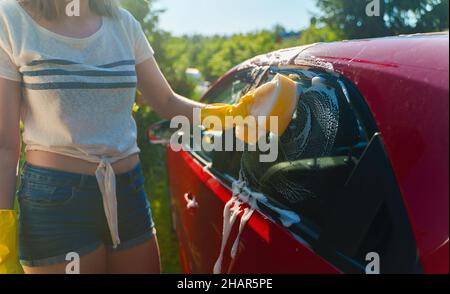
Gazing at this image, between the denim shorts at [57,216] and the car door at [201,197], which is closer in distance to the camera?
the denim shorts at [57,216]

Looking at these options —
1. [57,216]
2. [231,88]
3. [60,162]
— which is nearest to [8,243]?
[57,216]

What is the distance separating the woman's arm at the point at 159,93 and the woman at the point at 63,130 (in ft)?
0.77

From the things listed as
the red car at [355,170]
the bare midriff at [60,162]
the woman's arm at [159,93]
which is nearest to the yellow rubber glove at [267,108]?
the red car at [355,170]

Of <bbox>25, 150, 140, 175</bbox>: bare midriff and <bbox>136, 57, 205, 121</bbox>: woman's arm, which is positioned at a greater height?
<bbox>136, 57, 205, 121</bbox>: woman's arm

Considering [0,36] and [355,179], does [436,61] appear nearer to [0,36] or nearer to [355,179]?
[355,179]

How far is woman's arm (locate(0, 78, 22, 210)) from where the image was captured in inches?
Result: 57.7

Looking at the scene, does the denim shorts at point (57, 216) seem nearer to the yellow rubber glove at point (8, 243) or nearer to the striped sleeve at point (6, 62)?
the yellow rubber glove at point (8, 243)

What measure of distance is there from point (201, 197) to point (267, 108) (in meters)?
0.74

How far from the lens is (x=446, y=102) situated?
40.6 inches

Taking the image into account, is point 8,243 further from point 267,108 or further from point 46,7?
point 267,108

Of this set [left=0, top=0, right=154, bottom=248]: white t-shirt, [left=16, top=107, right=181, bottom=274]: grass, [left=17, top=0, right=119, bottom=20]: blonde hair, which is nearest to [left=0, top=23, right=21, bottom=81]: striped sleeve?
[left=0, top=0, right=154, bottom=248]: white t-shirt

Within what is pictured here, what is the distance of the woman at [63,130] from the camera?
148cm

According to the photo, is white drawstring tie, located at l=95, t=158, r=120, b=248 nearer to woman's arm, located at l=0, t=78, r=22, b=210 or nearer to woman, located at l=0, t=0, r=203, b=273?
woman, located at l=0, t=0, r=203, b=273
